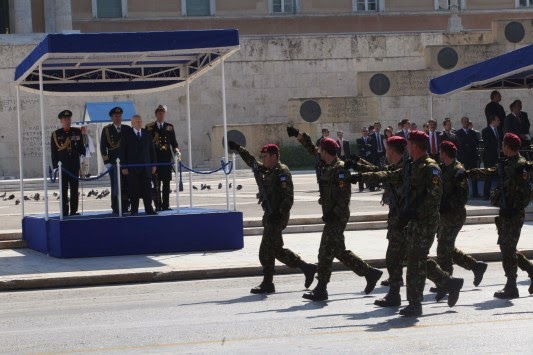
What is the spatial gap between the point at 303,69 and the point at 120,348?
35.8m

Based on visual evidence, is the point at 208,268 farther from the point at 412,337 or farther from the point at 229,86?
the point at 229,86

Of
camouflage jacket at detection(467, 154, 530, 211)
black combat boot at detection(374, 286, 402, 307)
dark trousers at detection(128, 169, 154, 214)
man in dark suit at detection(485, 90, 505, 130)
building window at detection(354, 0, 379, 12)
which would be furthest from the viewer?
building window at detection(354, 0, 379, 12)

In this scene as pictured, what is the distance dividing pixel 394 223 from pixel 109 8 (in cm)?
4281

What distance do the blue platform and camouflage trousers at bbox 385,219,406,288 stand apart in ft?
19.3

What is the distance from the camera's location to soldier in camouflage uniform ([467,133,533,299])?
524 inches

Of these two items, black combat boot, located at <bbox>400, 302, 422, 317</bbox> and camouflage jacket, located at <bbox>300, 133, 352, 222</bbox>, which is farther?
camouflage jacket, located at <bbox>300, 133, 352, 222</bbox>

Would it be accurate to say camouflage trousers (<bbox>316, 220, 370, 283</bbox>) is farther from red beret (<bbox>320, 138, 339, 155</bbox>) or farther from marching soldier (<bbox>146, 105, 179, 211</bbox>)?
marching soldier (<bbox>146, 105, 179, 211</bbox>)

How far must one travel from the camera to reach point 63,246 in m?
18.1

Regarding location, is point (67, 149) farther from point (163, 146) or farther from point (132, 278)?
point (132, 278)

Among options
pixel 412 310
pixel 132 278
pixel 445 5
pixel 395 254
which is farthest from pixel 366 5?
pixel 412 310

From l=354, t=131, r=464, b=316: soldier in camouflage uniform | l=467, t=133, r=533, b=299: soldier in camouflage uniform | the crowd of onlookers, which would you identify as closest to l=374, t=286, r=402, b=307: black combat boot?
l=354, t=131, r=464, b=316: soldier in camouflage uniform

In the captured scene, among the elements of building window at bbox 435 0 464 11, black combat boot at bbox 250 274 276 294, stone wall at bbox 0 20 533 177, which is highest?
building window at bbox 435 0 464 11

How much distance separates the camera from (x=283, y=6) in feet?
186

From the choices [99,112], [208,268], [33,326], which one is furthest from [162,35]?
[99,112]
